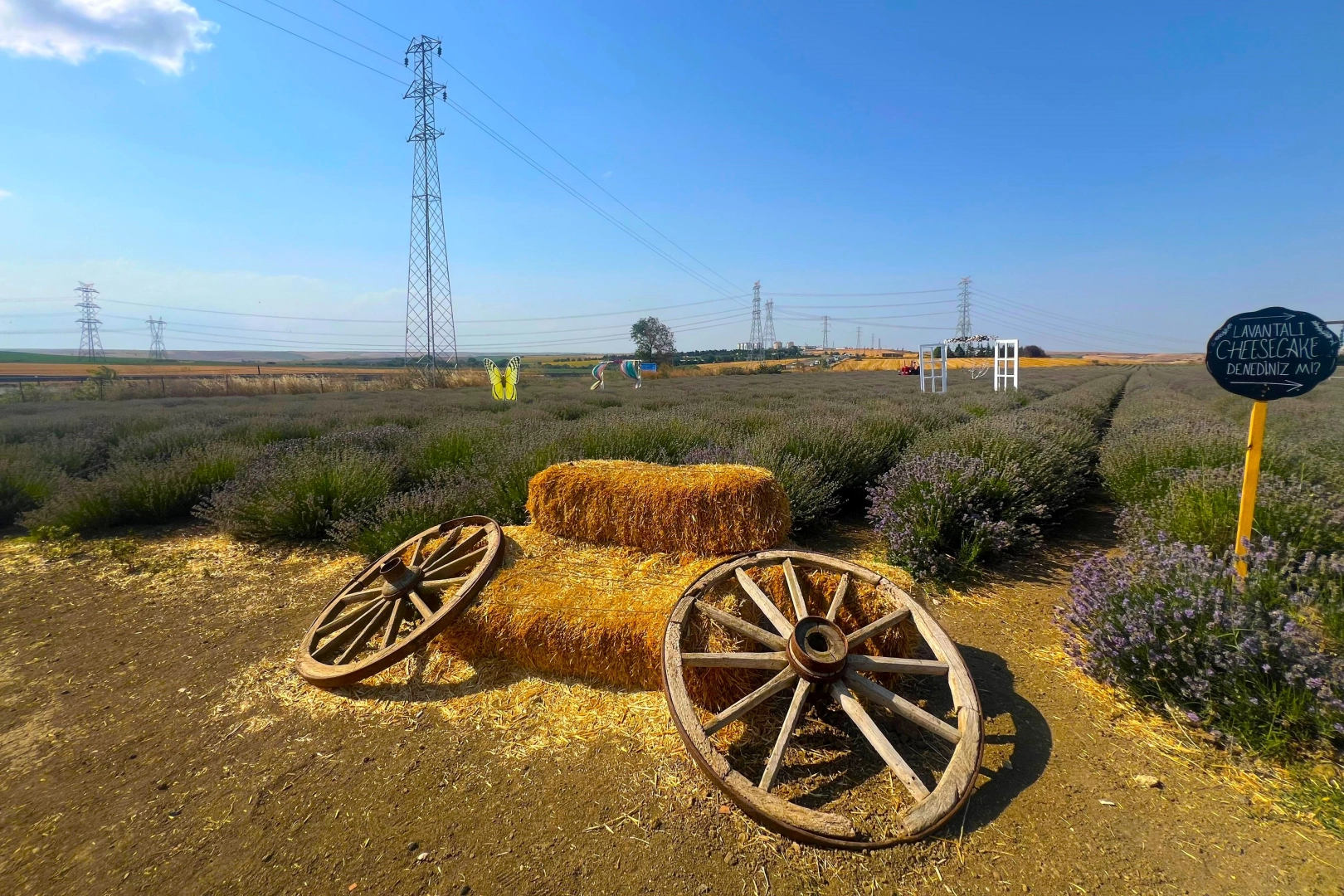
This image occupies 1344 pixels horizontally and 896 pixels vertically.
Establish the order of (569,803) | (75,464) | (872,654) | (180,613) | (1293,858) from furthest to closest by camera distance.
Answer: (75,464) < (180,613) < (872,654) < (569,803) < (1293,858)

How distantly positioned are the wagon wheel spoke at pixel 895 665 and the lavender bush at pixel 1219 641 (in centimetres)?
97

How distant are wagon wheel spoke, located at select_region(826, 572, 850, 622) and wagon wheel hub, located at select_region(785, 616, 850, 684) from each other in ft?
0.39

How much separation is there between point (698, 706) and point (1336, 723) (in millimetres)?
2470

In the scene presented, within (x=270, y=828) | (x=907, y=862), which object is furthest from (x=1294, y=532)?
(x=270, y=828)

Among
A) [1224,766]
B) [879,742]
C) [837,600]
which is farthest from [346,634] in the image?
[1224,766]

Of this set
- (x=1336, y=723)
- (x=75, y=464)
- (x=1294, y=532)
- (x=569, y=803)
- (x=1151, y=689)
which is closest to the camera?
(x=1336, y=723)

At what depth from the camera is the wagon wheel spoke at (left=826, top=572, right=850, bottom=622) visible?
8.73 ft

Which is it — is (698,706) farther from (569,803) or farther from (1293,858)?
(1293,858)

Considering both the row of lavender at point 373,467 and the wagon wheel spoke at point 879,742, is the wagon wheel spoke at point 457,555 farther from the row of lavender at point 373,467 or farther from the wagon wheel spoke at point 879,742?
the wagon wheel spoke at point 879,742

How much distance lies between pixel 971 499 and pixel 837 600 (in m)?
2.47

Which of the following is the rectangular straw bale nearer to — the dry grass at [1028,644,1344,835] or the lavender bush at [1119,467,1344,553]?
the dry grass at [1028,644,1344,835]

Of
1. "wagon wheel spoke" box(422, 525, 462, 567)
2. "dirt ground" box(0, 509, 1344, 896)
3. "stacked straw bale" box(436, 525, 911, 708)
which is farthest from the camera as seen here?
"wagon wheel spoke" box(422, 525, 462, 567)

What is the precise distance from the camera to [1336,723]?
2.03 metres

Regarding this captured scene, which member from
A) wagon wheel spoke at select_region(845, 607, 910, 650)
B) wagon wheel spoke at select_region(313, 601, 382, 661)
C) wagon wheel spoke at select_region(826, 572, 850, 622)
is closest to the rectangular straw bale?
wagon wheel spoke at select_region(313, 601, 382, 661)
